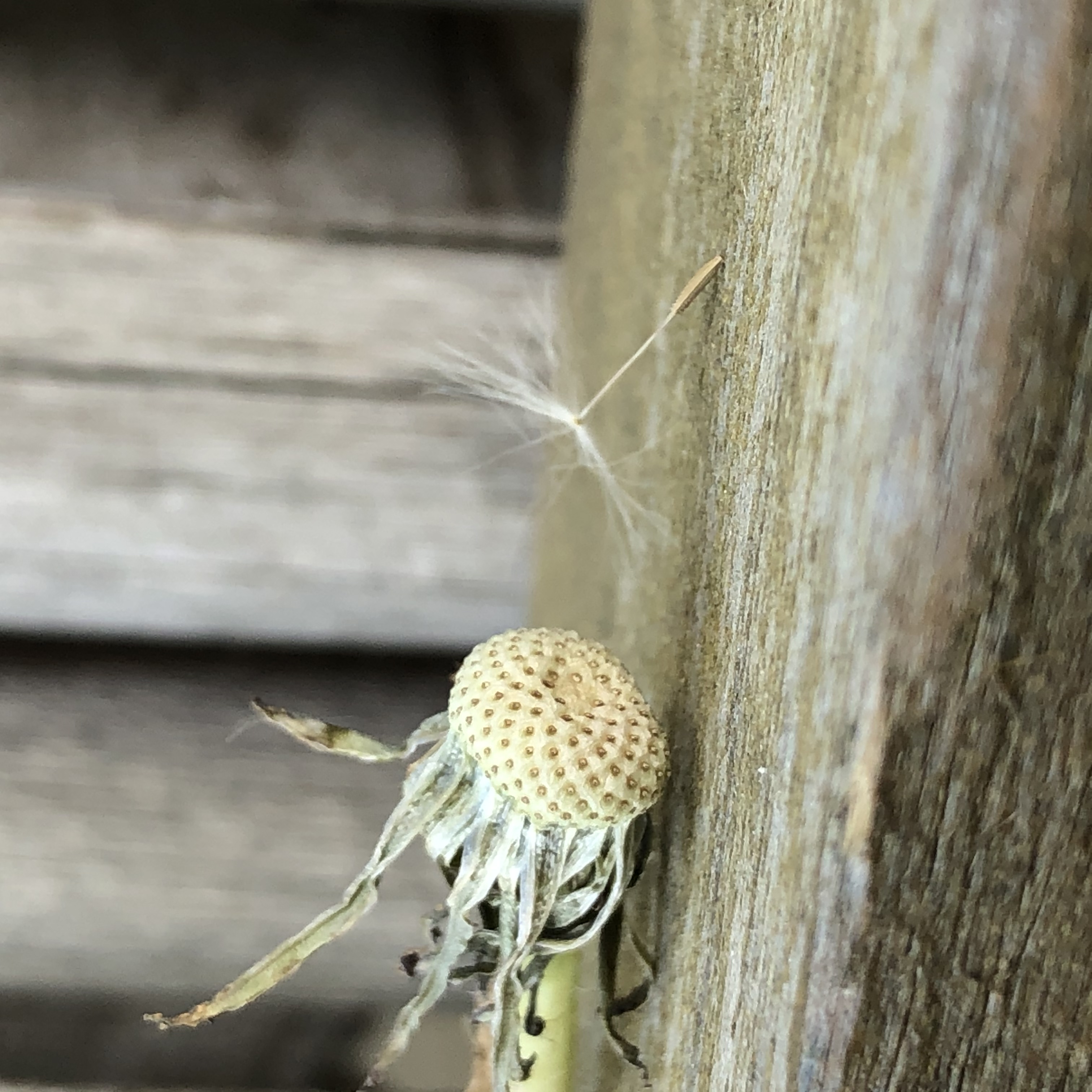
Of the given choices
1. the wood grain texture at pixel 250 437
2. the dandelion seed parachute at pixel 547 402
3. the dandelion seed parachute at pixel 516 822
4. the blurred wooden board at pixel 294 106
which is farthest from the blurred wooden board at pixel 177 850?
the dandelion seed parachute at pixel 516 822

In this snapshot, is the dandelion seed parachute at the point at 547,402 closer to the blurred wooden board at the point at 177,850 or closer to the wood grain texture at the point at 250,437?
the wood grain texture at the point at 250,437

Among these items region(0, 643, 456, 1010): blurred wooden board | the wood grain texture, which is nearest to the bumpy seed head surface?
the wood grain texture

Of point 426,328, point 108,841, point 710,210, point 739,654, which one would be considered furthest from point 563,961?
point 108,841

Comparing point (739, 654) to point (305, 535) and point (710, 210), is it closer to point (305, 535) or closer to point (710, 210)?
point (710, 210)

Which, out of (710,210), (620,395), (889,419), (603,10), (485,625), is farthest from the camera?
(485,625)

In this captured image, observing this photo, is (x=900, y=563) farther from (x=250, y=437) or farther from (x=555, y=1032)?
(x=250, y=437)

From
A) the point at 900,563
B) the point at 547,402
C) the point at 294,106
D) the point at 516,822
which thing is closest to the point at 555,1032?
the point at 516,822

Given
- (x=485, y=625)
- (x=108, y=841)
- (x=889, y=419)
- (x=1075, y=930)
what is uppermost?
(x=889, y=419)

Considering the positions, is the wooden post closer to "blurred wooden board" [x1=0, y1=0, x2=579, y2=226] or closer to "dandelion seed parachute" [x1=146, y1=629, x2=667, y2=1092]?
"dandelion seed parachute" [x1=146, y1=629, x2=667, y2=1092]
